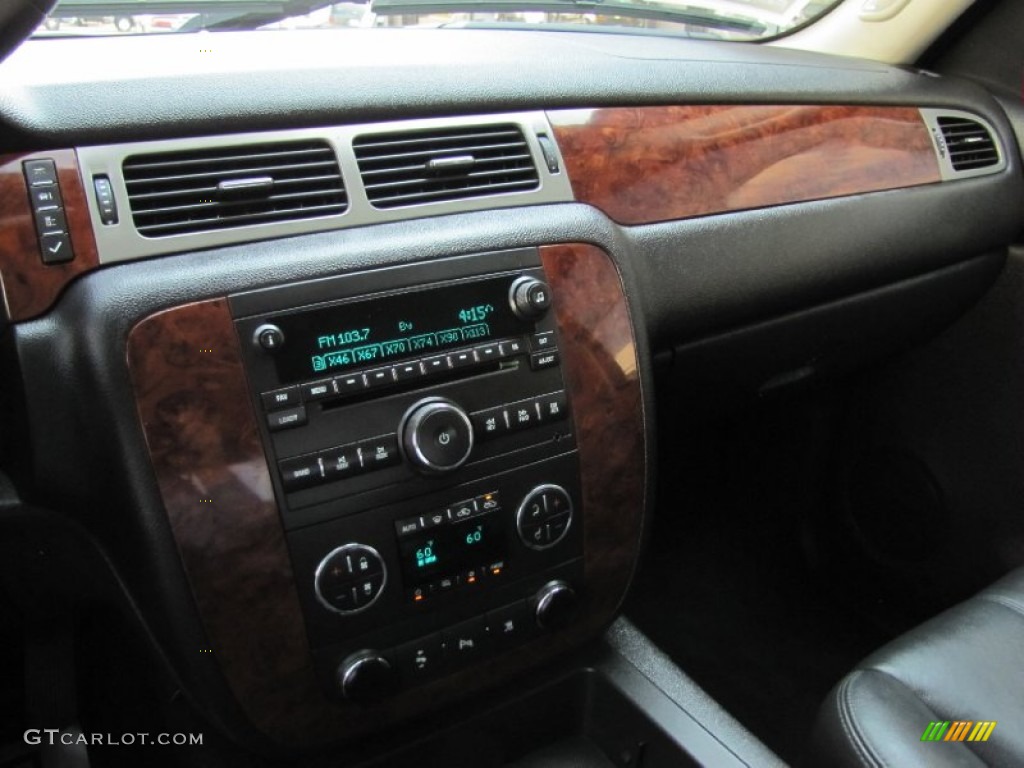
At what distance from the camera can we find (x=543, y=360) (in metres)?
0.92

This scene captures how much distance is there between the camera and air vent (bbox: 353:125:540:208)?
0.89m

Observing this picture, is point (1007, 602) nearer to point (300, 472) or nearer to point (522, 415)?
point (522, 415)

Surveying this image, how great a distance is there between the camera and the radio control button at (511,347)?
35.1 inches

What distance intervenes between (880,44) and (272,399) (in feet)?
4.72

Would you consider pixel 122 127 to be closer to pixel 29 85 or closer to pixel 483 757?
pixel 29 85

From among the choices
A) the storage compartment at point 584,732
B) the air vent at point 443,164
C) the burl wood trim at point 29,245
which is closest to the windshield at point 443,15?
the burl wood trim at point 29,245

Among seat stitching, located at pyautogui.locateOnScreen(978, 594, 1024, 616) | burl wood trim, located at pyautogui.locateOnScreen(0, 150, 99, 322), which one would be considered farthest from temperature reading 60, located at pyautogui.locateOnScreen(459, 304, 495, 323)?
seat stitching, located at pyautogui.locateOnScreen(978, 594, 1024, 616)

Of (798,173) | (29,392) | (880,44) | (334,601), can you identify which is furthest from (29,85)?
(880,44)

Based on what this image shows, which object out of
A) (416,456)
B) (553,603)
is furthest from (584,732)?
(416,456)

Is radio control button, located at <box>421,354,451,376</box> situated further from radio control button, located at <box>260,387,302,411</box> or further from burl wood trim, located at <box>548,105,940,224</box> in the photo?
burl wood trim, located at <box>548,105,940,224</box>

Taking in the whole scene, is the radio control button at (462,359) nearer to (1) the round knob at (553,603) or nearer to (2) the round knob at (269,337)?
(2) the round knob at (269,337)

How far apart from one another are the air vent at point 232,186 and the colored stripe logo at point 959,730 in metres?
0.81

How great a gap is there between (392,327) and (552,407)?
0.65 feet

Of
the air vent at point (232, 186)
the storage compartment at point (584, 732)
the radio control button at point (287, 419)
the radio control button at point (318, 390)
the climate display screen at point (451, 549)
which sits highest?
the air vent at point (232, 186)
